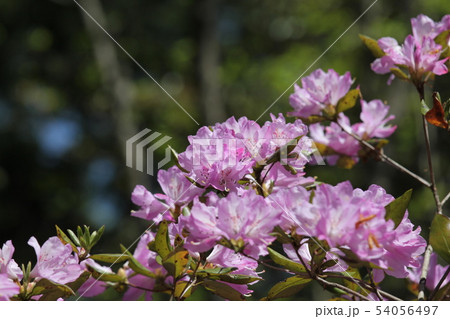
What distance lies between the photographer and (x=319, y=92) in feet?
4.77

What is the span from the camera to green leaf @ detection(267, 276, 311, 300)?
3.51ft

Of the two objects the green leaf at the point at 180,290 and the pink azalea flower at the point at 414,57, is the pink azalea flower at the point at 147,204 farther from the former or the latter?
the pink azalea flower at the point at 414,57

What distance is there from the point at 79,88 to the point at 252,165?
9.48 meters

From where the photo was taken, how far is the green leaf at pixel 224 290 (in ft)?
3.46

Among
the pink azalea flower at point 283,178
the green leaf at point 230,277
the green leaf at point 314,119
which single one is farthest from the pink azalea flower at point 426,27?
the green leaf at point 230,277

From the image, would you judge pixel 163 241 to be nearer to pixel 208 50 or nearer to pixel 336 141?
pixel 336 141

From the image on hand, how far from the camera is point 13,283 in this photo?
0.97 m

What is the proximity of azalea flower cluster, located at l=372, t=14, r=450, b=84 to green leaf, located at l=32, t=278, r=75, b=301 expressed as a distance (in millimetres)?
892

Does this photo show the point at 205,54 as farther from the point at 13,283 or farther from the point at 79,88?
the point at 13,283

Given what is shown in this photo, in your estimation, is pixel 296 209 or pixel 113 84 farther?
pixel 113 84

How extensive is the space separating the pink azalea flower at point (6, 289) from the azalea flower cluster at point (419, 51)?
96 centimetres

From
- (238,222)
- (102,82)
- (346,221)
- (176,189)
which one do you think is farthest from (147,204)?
(102,82)

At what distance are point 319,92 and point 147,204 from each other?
0.56m
